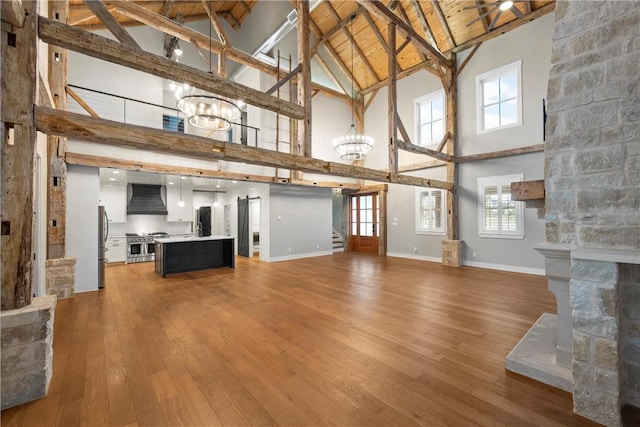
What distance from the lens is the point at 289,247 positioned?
862 cm

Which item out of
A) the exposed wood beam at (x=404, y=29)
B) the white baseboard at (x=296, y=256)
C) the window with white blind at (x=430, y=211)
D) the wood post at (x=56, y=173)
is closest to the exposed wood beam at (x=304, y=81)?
the exposed wood beam at (x=404, y=29)

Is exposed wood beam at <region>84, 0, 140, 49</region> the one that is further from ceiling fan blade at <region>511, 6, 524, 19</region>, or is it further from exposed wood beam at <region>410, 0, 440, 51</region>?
ceiling fan blade at <region>511, 6, 524, 19</region>

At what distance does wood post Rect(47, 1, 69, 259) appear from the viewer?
4418 mm

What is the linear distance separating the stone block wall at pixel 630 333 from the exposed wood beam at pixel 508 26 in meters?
6.85

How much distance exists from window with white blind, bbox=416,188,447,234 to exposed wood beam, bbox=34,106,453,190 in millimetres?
4818

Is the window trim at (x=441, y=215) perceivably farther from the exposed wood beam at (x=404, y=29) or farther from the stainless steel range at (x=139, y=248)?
the stainless steel range at (x=139, y=248)

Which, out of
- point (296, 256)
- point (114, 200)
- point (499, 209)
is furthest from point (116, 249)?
point (499, 209)

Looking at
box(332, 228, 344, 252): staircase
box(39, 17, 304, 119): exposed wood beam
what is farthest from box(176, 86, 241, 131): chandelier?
box(332, 228, 344, 252): staircase

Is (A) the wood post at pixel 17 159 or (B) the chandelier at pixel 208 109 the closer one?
(A) the wood post at pixel 17 159

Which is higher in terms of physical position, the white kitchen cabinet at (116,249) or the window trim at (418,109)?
the window trim at (418,109)

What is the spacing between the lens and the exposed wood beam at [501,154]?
6.06m

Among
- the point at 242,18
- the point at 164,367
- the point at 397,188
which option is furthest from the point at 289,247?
the point at 242,18

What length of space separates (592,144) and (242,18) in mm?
10327

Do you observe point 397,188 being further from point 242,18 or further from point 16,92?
point 16,92
